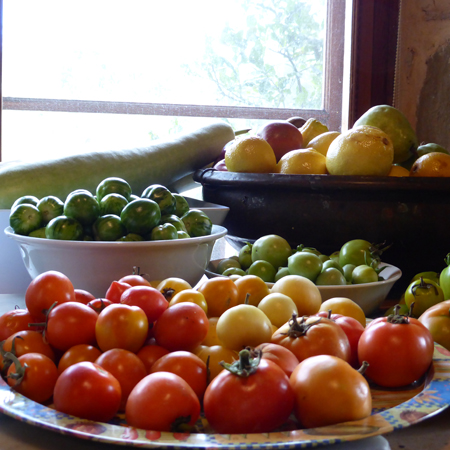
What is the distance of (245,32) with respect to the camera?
1960 mm

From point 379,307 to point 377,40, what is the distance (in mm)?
1508

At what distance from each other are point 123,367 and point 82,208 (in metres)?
0.37

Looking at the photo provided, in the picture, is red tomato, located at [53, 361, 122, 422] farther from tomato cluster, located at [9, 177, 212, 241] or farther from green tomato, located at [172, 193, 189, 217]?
green tomato, located at [172, 193, 189, 217]

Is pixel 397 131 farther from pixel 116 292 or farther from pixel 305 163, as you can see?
pixel 116 292

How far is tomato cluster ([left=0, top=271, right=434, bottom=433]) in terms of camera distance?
11.7 inches

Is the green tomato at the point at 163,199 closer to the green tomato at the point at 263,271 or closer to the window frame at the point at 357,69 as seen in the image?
the green tomato at the point at 263,271

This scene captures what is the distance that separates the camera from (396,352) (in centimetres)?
36

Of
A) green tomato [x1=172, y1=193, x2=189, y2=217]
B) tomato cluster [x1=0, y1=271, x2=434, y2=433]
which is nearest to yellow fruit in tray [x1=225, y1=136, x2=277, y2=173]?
green tomato [x1=172, y1=193, x2=189, y2=217]

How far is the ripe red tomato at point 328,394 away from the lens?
291 millimetres

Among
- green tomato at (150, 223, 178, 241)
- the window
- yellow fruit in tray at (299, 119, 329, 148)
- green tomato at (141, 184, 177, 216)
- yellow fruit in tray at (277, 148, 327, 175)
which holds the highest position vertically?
the window

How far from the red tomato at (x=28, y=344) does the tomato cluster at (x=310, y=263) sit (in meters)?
0.36

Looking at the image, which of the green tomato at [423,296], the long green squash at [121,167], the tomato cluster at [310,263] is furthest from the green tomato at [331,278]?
the long green squash at [121,167]

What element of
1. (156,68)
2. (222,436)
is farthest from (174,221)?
(156,68)

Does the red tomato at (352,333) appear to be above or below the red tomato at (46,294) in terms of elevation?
below
